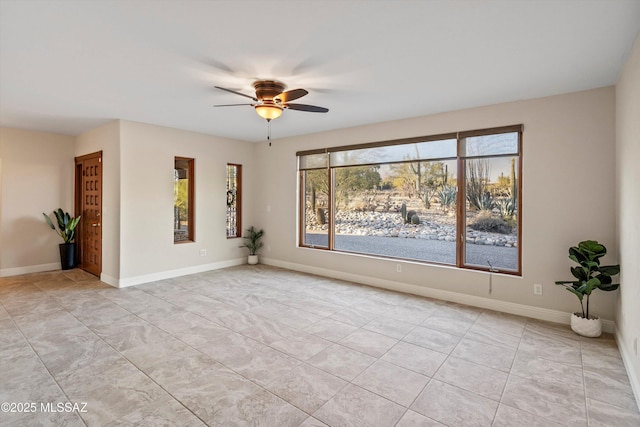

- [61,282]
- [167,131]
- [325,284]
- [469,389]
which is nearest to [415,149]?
[325,284]

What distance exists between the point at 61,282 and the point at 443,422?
19.9 feet

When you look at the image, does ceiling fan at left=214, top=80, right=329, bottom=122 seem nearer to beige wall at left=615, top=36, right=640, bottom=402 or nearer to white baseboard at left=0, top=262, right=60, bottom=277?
beige wall at left=615, top=36, right=640, bottom=402

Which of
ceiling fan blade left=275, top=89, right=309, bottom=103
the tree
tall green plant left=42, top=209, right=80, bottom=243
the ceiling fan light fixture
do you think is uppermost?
ceiling fan blade left=275, top=89, right=309, bottom=103

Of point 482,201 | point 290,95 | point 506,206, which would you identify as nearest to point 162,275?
point 290,95

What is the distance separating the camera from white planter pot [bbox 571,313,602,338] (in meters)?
3.30

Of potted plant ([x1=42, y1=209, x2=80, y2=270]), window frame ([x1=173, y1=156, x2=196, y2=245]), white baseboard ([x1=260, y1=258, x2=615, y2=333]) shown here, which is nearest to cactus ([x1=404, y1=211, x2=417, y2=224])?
white baseboard ([x1=260, y1=258, x2=615, y2=333])

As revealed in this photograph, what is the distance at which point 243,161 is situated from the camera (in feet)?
22.7


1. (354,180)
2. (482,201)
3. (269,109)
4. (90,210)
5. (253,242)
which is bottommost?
(253,242)

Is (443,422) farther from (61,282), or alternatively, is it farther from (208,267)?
(61,282)

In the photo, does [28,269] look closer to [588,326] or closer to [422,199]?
[422,199]

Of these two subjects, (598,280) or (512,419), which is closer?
(512,419)

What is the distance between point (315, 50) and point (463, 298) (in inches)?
145

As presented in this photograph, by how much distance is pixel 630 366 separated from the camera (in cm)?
257

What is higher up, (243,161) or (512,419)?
(243,161)
